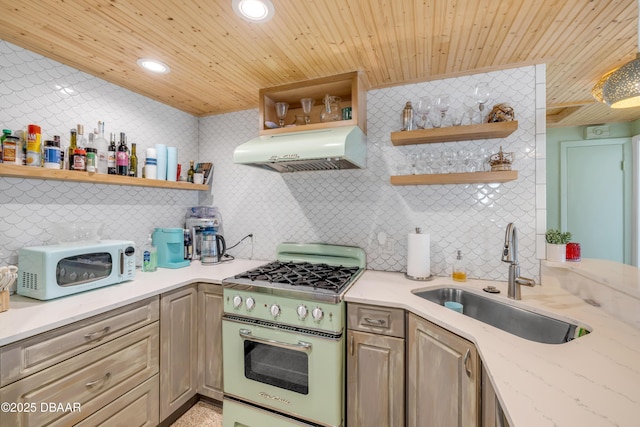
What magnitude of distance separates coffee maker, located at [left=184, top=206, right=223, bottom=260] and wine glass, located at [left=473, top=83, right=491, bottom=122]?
240cm

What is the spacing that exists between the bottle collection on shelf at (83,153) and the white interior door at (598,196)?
14.2 ft

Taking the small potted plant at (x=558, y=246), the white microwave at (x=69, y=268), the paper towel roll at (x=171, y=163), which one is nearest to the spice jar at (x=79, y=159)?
the white microwave at (x=69, y=268)

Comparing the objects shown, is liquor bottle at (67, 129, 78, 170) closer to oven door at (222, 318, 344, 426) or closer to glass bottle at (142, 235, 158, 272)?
glass bottle at (142, 235, 158, 272)

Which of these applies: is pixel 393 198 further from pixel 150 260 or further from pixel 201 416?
pixel 201 416

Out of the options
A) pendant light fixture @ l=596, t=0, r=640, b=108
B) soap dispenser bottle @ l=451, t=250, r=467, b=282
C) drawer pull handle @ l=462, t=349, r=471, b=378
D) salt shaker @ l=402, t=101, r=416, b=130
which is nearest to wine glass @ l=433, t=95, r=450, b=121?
salt shaker @ l=402, t=101, r=416, b=130

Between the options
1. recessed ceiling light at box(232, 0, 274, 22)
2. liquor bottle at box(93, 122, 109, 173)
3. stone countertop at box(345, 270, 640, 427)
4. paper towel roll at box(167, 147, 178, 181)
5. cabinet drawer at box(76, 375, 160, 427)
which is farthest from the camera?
paper towel roll at box(167, 147, 178, 181)

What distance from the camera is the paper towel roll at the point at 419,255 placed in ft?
6.28

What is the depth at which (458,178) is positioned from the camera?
184cm

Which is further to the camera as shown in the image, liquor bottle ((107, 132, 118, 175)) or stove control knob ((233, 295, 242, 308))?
liquor bottle ((107, 132, 118, 175))

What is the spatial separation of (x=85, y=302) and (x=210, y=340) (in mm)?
815

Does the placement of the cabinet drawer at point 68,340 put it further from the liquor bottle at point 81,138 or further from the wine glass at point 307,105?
the wine glass at point 307,105

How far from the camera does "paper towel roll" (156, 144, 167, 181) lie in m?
2.35

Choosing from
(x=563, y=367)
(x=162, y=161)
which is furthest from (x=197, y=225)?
(x=563, y=367)

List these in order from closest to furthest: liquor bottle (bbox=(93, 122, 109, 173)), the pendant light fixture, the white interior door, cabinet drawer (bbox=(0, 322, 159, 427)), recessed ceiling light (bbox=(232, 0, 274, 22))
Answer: the pendant light fixture
cabinet drawer (bbox=(0, 322, 159, 427))
recessed ceiling light (bbox=(232, 0, 274, 22))
liquor bottle (bbox=(93, 122, 109, 173))
the white interior door
